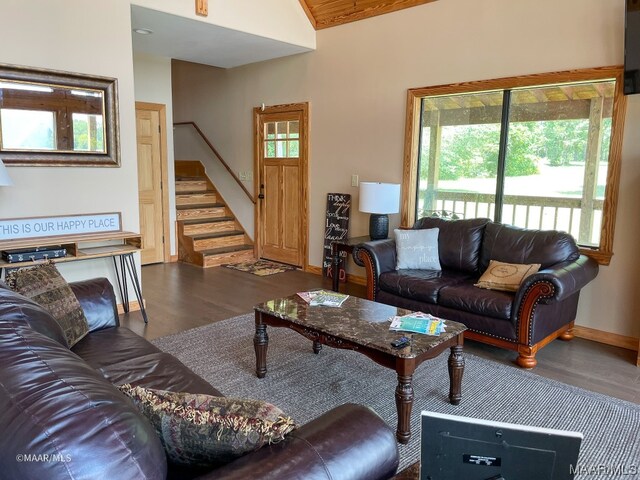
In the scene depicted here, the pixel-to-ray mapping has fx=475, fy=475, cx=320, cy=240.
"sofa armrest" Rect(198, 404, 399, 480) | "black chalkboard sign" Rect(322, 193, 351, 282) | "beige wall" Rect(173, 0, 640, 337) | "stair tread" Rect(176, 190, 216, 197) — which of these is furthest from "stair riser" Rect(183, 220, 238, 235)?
"sofa armrest" Rect(198, 404, 399, 480)

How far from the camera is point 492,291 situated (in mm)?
3514

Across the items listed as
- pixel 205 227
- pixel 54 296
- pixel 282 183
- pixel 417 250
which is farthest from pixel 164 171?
pixel 54 296

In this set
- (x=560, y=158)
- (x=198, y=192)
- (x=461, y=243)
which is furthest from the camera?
(x=198, y=192)

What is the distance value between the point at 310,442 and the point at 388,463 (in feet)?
0.82

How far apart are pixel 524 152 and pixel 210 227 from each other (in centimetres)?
439

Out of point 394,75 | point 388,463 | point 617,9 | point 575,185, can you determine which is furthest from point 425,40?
point 388,463

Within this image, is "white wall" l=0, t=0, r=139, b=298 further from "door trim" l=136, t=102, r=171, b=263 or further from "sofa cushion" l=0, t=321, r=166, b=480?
"sofa cushion" l=0, t=321, r=166, b=480

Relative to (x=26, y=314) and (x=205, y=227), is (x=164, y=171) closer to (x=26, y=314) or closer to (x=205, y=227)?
(x=205, y=227)

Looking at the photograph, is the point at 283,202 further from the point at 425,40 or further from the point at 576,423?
the point at 576,423

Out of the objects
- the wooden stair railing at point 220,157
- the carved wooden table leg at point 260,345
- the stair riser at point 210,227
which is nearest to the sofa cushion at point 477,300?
the carved wooden table leg at point 260,345

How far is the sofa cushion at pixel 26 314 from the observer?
160 centimetres

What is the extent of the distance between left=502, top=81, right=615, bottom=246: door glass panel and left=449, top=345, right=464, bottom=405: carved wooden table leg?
6.55 feet

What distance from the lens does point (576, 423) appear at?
99.4 inches
